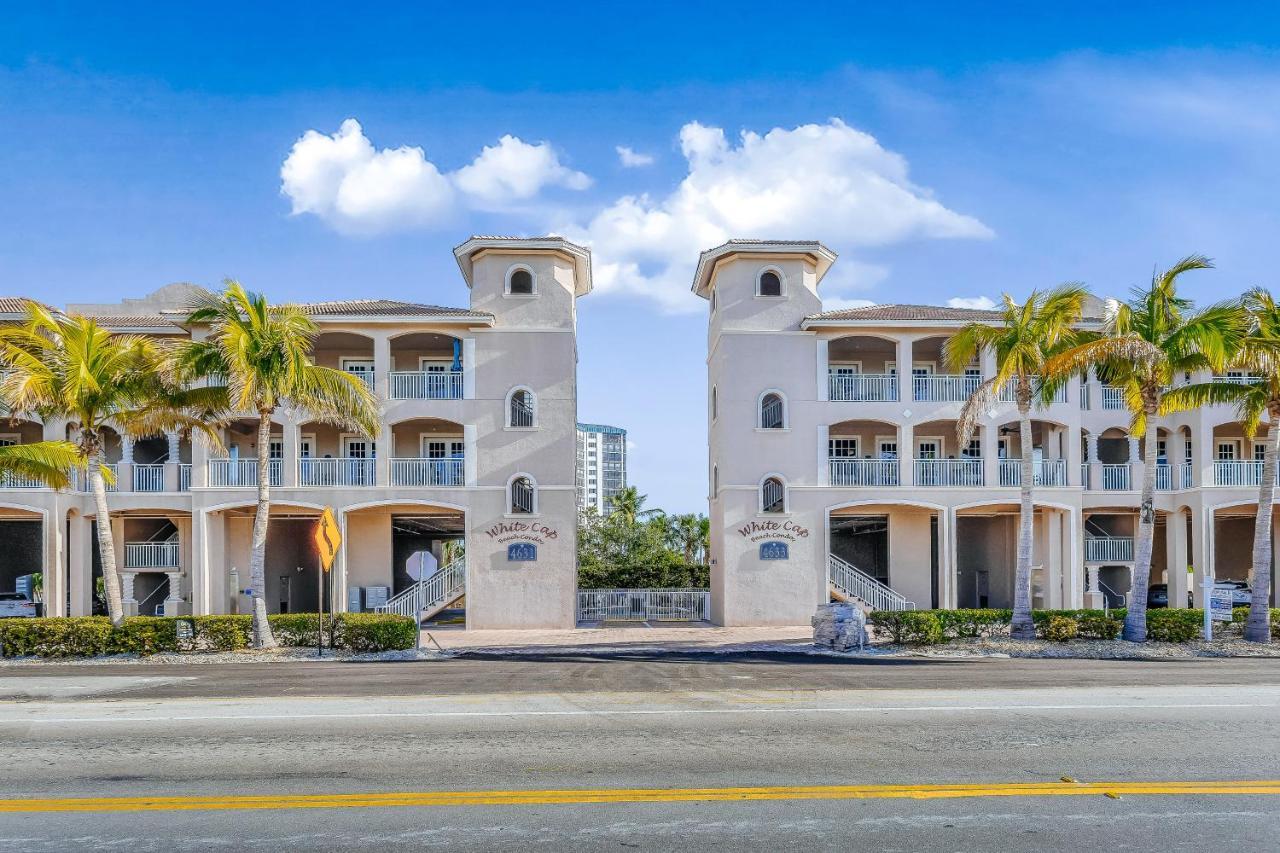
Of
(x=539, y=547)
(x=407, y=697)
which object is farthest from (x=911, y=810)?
(x=539, y=547)

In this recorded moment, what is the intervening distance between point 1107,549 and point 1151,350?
12.5m

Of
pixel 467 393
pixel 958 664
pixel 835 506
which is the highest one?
pixel 467 393

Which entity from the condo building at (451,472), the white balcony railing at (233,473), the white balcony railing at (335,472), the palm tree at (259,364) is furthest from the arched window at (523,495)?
the palm tree at (259,364)

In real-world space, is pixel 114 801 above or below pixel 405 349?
below

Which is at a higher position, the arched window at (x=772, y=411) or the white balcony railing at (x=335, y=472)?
the arched window at (x=772, y=411)

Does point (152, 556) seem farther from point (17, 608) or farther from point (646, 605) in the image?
point (646, 605)

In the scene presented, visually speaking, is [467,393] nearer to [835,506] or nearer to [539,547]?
[539,547]

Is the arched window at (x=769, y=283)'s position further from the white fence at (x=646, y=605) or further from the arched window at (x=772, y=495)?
the white fence at (x=646, y=605)

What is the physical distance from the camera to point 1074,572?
98.6ft

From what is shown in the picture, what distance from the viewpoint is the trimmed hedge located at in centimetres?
2092

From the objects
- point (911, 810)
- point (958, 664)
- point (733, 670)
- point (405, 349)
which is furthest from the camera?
point (405, 349)

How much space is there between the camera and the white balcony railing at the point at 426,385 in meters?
29.0

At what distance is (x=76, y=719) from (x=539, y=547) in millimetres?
16177

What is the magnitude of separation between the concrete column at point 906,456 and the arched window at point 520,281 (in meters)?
11.5
